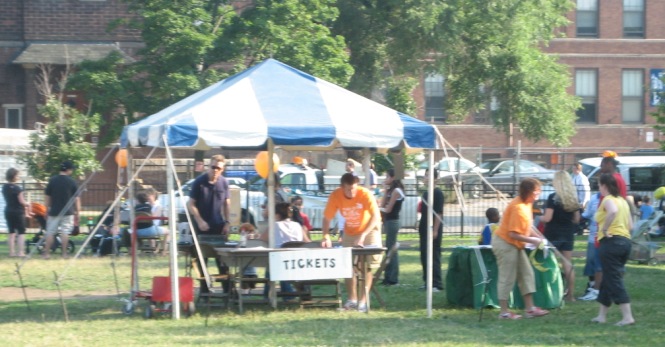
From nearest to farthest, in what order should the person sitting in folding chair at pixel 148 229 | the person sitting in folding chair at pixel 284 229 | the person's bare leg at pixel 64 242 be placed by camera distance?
the person sitting in folding chair at pixel 284 229
the person's bare leg at pixel 64 242
the person sitting in folding chair at pixel 148 229

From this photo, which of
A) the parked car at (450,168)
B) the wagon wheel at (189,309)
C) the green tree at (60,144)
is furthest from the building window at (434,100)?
the wagon wheel at (189,309)

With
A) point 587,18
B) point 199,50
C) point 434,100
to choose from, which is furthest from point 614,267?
point 587,18

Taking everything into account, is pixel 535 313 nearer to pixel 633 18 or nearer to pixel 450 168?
pixel 450 168

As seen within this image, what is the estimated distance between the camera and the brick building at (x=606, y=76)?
1823 inches

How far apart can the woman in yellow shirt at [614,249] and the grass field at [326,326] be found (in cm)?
31

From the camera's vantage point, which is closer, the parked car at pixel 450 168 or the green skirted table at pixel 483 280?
the green skirted table at pixel 483 280

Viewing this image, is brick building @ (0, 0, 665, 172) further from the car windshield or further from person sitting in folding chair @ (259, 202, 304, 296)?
person sitting in folding chair @ (259, 202, 304, 296)

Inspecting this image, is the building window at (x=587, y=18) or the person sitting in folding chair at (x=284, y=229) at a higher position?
the building window at (x=587, y=18)

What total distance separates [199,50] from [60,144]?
14.9ft

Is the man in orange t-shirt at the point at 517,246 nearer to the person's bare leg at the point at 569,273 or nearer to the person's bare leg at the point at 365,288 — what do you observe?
the person's bare leg at the point at 569,273

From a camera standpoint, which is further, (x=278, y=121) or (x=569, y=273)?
(x=569, y=273)

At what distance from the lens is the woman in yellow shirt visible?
11633 millimetres

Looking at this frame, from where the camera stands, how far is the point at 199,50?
25.8 meters

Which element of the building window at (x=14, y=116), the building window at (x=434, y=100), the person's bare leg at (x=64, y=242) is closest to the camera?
the person's bare leg at (x=64, y=242)
